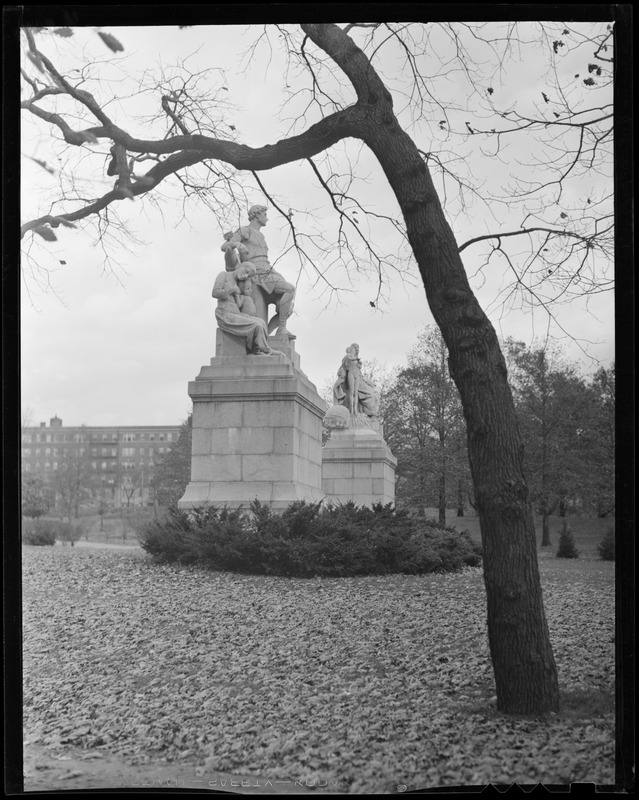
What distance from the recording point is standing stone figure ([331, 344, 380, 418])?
24750 millimetres

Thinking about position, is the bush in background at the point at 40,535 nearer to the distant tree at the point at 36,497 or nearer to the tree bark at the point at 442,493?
the distant tree at the point at 36,497

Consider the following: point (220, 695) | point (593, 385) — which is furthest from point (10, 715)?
point (593, 385)

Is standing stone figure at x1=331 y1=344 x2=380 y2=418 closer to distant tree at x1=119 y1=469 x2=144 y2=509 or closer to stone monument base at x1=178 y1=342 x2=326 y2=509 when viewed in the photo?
distant tree at x1=119 y1=469 x2=144 y2=509

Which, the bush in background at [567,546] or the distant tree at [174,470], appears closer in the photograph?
the bush in background at [567,546]

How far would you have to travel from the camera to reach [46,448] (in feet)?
33.6

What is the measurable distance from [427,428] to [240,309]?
17.3 meters

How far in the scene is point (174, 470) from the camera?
22922 mm

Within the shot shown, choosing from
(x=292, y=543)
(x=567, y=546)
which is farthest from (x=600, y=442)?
(x=567, y=546)

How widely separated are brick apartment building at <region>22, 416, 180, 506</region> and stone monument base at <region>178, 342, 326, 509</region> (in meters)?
1.58

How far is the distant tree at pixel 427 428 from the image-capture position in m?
28.5

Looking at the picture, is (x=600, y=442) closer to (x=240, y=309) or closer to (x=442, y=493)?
Result: (x=240, y=309)

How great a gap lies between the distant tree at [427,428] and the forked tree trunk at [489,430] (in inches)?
868

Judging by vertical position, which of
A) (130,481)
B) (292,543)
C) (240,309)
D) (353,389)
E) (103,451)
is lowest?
(292,543)

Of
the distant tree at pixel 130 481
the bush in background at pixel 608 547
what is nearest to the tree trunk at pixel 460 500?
the distant tree at pixel 130 481
